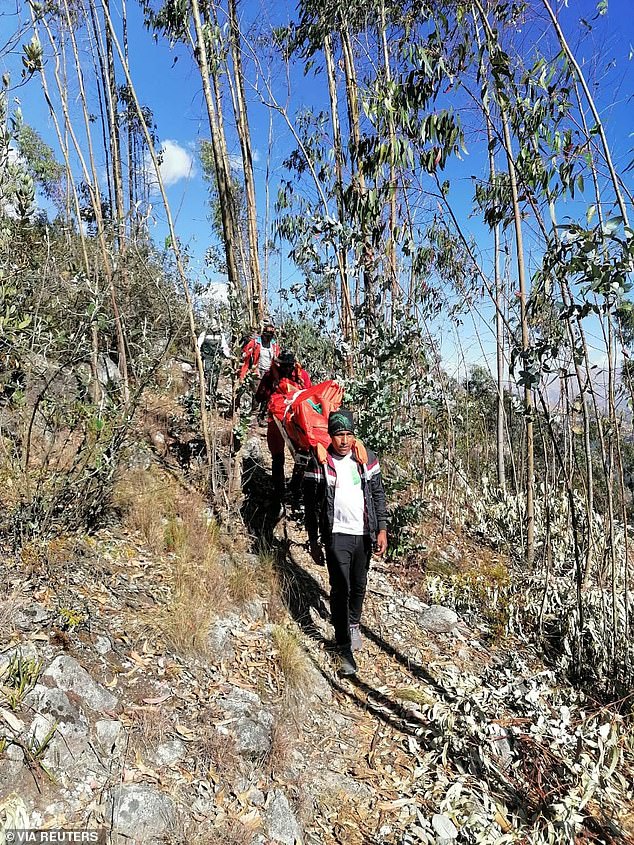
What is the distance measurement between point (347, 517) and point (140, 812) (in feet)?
6.24

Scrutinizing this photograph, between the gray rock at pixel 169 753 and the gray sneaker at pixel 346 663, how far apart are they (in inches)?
53.7

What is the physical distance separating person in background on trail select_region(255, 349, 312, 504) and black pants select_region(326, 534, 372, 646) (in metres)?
1.71

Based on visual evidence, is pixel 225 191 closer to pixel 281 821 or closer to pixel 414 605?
pixel 414 605

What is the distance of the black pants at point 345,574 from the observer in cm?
353

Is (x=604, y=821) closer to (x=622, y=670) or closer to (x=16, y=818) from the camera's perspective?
(x=622, y=670)

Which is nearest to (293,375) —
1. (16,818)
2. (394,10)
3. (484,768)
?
(484,768)

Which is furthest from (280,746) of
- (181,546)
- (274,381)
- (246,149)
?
(246,149)

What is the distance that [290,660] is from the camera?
338 centimetres

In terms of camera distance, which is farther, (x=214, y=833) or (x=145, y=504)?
(x=145, y=504)

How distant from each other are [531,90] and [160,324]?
21.4 feet

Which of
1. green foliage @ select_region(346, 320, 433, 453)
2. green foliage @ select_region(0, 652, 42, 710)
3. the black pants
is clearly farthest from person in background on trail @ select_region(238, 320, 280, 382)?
green foliage @ select_region(0, 652, 42, 710)

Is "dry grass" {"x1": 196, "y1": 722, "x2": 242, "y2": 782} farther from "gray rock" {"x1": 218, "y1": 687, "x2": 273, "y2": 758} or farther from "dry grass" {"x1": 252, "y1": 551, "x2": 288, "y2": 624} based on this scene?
"dry grass" {"x1": 252, "y1": 551, "x2": 288, "y2": 624}

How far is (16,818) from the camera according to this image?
1911 millimetres

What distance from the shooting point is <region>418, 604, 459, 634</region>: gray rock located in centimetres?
441
